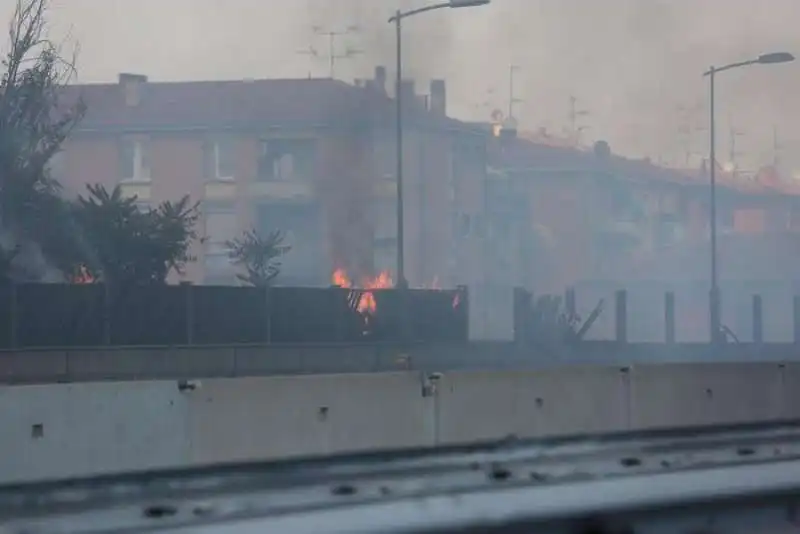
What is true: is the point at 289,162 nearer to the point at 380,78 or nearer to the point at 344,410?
the point at 380,78

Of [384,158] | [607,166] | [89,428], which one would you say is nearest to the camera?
[89,428]

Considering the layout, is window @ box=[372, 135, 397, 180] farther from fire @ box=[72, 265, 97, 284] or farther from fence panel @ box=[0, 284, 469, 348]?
fire @ box=[72, 265, 97, 284]

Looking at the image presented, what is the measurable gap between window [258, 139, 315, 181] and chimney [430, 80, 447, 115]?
10.5ft

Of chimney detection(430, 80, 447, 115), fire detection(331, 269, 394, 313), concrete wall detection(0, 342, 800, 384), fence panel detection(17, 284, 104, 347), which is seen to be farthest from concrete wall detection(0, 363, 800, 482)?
chimney detection(430, 80, 447, 115)

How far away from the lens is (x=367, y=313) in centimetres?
2917

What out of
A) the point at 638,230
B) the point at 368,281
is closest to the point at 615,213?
the point at 638,230

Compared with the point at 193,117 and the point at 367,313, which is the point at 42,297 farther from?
the point at 193,117

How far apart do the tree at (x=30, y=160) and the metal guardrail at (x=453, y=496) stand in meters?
23.1

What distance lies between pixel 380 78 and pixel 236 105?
3506mm

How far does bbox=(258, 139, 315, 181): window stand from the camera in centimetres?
3472

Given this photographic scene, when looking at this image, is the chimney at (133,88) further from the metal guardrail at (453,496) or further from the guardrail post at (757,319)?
the metal guardrail at (453,496)

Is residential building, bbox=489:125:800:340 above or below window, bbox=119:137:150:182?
below

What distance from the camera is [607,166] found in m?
39.1

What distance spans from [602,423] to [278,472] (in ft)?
21.7
